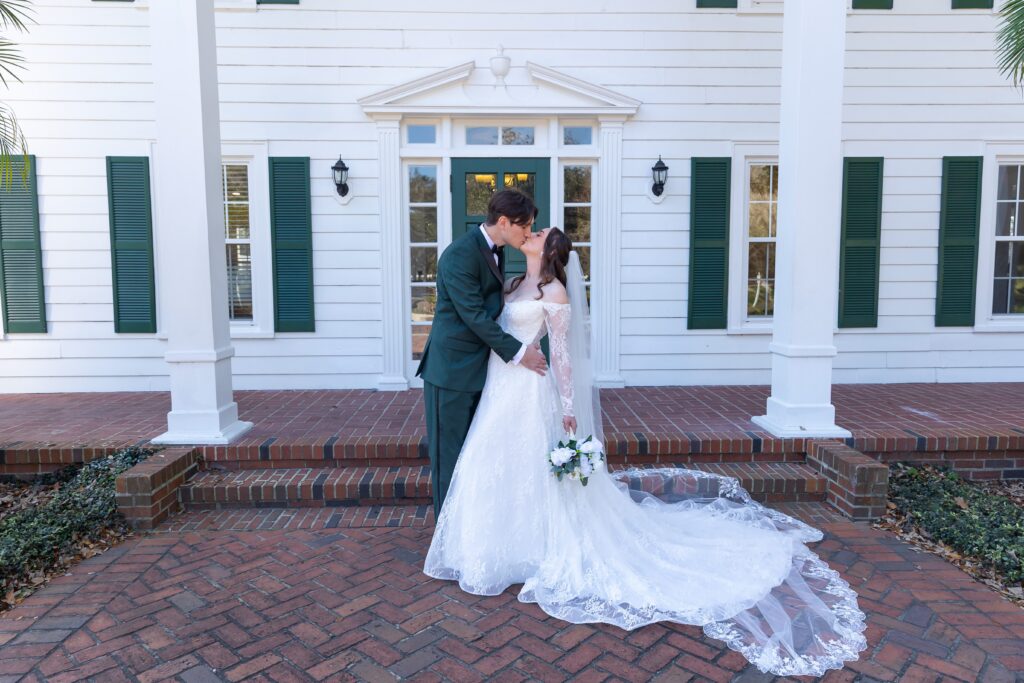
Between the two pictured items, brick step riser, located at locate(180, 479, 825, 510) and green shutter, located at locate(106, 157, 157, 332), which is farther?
green shutter, located at locate(106, 157, 157, 332)

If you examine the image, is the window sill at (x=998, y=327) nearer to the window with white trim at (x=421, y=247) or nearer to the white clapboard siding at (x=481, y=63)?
the white clapboard siding at (x=481, y=63)

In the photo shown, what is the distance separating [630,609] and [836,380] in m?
4.83

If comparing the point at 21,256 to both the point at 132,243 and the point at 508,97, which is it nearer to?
the point at 132,243

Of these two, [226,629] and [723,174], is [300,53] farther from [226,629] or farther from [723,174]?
[226,629]

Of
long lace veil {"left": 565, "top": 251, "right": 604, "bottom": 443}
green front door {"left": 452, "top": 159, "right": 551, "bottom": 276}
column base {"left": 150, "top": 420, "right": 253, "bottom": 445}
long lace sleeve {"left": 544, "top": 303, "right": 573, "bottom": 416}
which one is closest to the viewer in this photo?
long lace sleeve {"left": 544, "top": 303, "right": 573, "bottom": 416}

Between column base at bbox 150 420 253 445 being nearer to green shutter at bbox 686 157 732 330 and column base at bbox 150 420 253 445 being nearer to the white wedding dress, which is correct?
the white wedding dress

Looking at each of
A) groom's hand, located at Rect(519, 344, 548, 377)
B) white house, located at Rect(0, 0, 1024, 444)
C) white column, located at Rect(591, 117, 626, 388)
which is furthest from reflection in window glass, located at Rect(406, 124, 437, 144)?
groom's hand, located at Rect(519, 344, 548, 377)

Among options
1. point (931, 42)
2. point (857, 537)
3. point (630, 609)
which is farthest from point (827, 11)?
point (630, 609)

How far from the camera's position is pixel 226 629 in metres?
2.76

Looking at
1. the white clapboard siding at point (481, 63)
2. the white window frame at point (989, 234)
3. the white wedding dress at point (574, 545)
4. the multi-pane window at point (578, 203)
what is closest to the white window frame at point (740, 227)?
the white clapboard siding at point (481, 63)

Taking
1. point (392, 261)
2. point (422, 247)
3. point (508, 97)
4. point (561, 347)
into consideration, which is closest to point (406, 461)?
point (561, 347)

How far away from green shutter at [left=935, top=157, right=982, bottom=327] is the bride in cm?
453

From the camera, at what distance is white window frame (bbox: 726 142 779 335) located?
20.8 ft

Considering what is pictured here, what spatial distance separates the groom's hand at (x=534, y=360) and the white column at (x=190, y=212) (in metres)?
2.58
